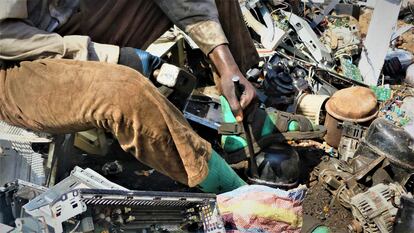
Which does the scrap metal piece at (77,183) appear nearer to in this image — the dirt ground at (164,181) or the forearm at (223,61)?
the dirt ground at (164,181)

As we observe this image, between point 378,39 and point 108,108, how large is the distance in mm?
3174

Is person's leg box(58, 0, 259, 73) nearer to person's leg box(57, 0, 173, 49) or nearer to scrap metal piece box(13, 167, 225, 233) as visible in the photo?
person's leg box(57, 0, 173, 49)

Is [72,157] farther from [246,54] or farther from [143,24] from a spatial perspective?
[246,54]

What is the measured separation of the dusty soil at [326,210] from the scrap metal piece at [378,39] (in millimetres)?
1814

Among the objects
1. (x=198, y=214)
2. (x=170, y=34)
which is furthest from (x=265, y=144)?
(x=170, y=34)

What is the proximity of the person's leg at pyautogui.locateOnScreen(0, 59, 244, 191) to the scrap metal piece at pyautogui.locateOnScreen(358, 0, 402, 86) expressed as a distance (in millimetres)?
2735

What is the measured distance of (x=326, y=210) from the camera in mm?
2988

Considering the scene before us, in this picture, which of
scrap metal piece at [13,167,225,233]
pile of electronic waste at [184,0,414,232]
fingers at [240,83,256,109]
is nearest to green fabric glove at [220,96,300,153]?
pile of electronic waste at [184,0,414,232]

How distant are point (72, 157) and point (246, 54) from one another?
1.20 meters

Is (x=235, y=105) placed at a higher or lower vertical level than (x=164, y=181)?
higher

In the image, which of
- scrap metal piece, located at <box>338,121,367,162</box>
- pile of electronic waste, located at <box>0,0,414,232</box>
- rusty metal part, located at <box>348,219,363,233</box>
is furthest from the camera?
scrap metal piece, located at <box>338,121,367,162</box>

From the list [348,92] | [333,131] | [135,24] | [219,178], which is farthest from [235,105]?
[348,92]

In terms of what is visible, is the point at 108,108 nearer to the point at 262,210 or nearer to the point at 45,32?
the point at 45,32

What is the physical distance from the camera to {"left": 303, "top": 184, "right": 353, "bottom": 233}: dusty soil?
2.89 metres
